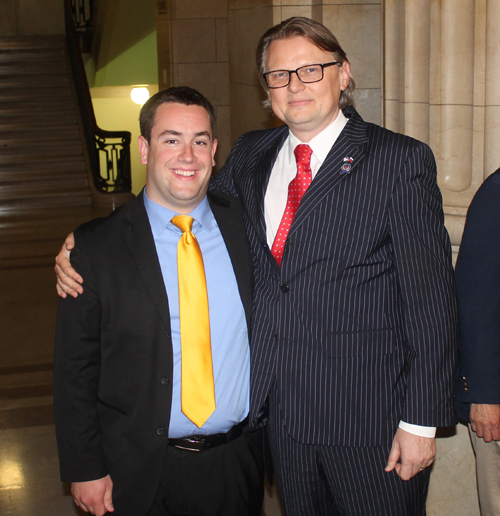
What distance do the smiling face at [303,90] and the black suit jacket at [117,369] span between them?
623 millimetres

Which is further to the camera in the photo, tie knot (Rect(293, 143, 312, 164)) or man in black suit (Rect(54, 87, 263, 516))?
tie knot (Rect(293, 143, 312, 164))

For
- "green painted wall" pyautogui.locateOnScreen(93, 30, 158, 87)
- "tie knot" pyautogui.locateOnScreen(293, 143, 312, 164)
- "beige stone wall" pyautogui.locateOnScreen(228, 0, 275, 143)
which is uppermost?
"green painted wall" pyautogui.locateOnScreen(93, 30, 158, 87)

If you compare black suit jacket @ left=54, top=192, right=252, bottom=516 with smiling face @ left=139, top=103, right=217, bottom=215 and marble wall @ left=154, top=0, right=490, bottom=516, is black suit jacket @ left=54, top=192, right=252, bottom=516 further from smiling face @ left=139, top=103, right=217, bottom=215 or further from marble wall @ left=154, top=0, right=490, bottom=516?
marble wall @ left=154, top=0, right=490, bottom=516

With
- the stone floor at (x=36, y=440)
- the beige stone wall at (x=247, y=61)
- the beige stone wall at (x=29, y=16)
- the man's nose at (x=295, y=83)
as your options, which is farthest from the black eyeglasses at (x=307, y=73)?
the beige stone wall at (x=29, y=16)

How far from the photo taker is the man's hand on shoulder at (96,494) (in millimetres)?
2035

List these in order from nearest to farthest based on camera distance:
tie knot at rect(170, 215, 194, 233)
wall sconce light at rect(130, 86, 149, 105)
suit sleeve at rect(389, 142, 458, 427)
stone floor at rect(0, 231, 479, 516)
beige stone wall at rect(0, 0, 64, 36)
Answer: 1. suit sleeve at rect(389, 142, 458, 427)
2. tie knot at rect(170, 215, 194, 233)
3. stone floor at rect(0, 231, 479, 516)
4. wall sconce light at rect(130, 86, 149, 105)
5. beige stone wall at rect(0, 0, 64, 36)

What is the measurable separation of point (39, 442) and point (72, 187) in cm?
755

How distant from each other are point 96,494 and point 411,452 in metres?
1.00

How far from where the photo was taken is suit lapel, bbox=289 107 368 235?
1.98 metres

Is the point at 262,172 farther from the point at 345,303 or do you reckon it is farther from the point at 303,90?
the point at 345,303

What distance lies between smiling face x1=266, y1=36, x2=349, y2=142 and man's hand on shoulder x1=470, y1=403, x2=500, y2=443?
1.11 meters

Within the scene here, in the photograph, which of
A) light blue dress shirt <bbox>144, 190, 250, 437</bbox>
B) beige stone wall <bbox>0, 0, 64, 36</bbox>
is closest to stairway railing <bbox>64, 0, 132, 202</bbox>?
beige stone wall <bbox>0, 0, 64, 36</bbox>

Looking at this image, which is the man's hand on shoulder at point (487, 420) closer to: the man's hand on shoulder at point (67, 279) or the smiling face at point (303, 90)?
the smiling face at point (303, 90)

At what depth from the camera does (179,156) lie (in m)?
2.05
